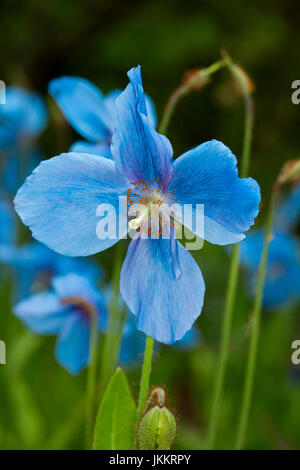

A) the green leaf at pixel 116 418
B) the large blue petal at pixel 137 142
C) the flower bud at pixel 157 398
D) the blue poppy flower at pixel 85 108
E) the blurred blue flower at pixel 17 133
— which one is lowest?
the green leaf at pixel 116 418

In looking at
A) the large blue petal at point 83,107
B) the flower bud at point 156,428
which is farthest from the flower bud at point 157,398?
the large blue petal at point 83,107

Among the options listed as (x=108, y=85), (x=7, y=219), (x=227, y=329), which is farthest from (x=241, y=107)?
(x=227, y=329)

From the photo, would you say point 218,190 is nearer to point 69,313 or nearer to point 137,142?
point 137,142

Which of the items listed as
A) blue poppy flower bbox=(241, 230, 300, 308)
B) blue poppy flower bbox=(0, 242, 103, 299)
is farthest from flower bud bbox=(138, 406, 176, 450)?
blue poppy flower bbox=(241, 230, 300, 308)

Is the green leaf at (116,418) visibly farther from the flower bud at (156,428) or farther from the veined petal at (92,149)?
the veined petal at (92,149)

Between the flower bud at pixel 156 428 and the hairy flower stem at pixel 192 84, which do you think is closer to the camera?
the flower bud at pixel 156 428

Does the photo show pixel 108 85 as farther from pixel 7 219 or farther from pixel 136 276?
pixel 136 276
